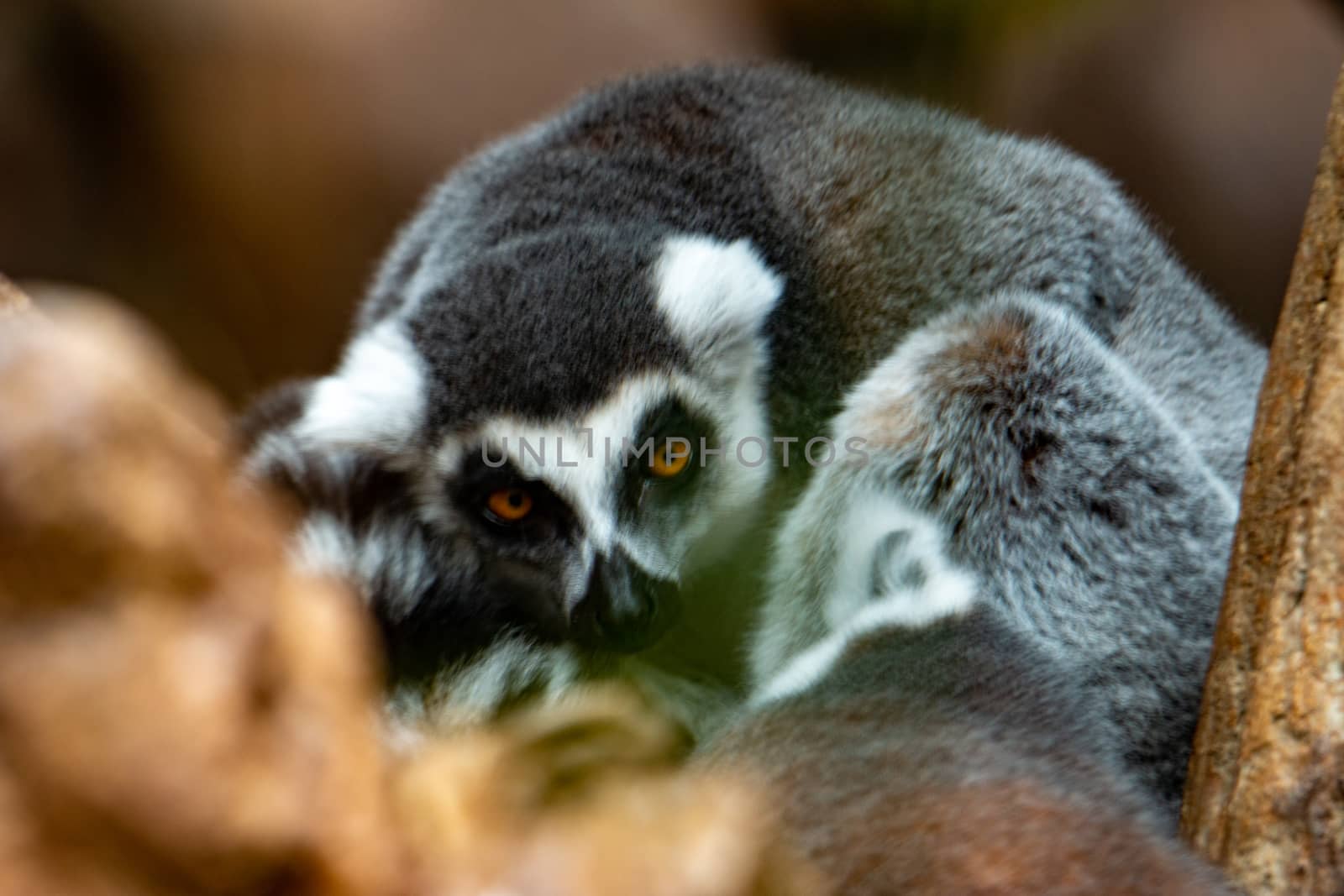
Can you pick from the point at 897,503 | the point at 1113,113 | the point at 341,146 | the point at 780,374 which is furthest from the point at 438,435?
the point at 1113,113

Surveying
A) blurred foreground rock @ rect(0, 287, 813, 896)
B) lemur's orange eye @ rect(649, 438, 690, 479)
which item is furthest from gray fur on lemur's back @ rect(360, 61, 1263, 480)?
blurred foreground rock @ rect(0, 287, 813, 896)

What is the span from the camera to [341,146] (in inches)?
183

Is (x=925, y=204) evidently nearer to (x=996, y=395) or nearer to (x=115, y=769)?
(x=996, y=395)

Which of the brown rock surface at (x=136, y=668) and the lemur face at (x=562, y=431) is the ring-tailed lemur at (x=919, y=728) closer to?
the lemur face at (x=562, y=431)

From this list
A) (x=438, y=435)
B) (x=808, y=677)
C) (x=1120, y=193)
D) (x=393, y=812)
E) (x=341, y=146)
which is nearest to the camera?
(x=393, y=812)

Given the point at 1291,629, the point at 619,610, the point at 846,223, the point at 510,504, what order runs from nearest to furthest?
the point at 1291,629 < the point at 619,610 < the point at 510,504 < the point at 846,223

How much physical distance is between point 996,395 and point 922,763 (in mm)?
928

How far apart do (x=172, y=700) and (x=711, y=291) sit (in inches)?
69.6

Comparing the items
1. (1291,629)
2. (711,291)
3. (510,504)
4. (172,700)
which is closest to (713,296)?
(711,291)

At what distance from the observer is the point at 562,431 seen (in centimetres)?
245

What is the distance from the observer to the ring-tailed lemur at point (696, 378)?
7.48ft

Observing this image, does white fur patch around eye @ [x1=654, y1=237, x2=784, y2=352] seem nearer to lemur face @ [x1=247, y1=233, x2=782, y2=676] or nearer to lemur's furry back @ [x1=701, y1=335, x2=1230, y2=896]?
lemur face @ [x1=247, y1=233, x2=782, y2=676]

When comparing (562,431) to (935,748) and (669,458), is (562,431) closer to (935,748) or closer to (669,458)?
(669,458)

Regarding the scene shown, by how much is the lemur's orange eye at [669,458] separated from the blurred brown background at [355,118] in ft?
5.80
